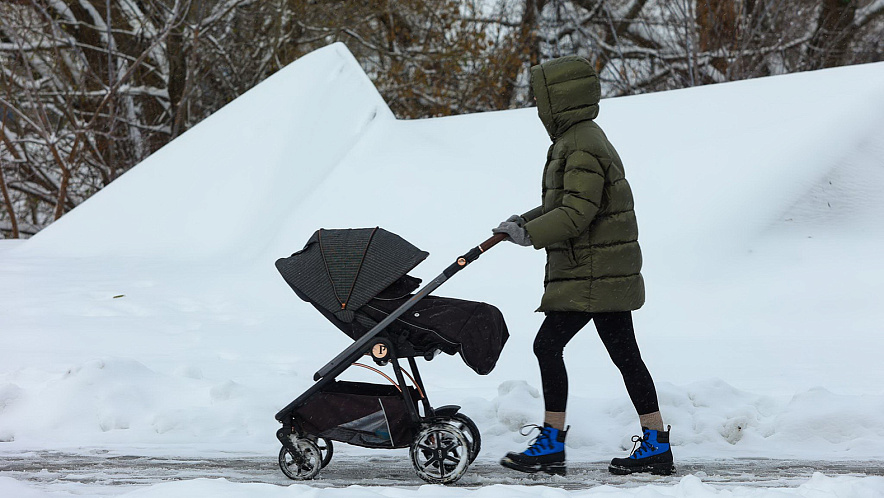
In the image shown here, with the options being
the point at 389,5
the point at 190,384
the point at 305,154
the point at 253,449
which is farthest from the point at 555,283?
the point at 389,5

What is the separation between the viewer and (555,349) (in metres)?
3.32

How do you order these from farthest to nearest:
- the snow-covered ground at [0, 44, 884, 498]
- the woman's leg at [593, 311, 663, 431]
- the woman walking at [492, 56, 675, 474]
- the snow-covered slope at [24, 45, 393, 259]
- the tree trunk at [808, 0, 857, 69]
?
1. the tree trunk at [808, 0, 857, 69]
2. the snow-covered slope at [24, 45, 393, 259]
3. the snow-covered ground at [0, 44, 884, 498]
4. the woman's leg at [593, 311, 663, 431]
5. the woman walking at [492, 56, 675, 474]

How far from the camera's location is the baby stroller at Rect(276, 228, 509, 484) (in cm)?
310

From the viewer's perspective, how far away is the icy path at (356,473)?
125 inches

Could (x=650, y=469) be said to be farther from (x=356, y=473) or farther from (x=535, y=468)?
(x=356, y=473)

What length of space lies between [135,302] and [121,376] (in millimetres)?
2422

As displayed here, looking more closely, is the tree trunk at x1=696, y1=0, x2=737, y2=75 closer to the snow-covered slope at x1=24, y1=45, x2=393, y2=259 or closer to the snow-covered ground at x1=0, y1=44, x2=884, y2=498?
the snow-covered ground at x1=0, y1=44, x2=884, y2=498

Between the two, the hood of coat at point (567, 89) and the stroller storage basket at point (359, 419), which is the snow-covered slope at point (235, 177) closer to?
the stroller storage basket at point (359, 419)

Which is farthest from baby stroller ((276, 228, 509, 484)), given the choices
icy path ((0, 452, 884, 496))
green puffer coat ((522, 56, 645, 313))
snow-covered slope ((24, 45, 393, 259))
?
snow-covered slope ((24, 45, 393, 259))

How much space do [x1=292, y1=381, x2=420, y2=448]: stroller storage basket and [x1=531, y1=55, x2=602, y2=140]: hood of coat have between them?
49.0 inches

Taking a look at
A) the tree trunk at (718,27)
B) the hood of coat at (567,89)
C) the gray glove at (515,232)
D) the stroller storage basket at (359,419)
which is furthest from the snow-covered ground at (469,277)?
the tree trunk at (718,27)

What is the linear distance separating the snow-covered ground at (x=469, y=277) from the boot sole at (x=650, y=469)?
63 millimetres

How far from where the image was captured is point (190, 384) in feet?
15.0

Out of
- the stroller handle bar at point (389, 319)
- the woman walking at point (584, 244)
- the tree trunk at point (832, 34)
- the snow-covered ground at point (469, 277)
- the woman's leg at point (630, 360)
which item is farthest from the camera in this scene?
the tree trunk at point (832, 34)
